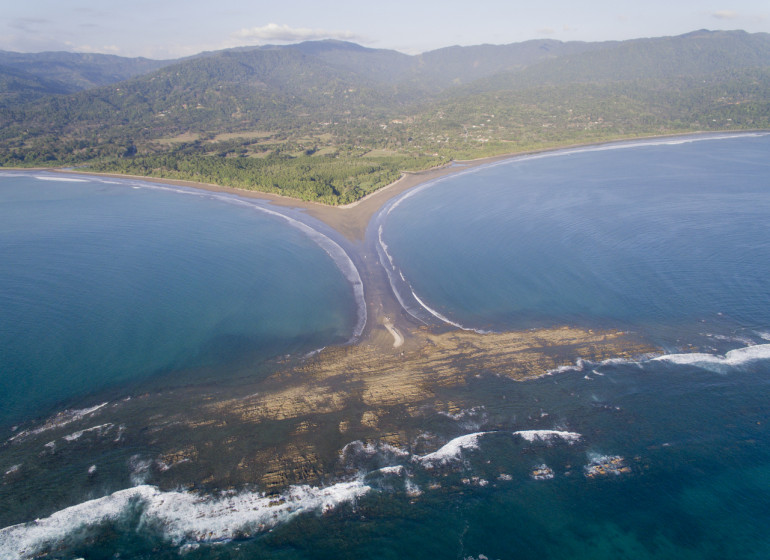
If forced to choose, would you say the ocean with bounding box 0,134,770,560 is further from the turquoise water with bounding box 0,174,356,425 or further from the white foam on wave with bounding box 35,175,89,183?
the white foam on wave with bounding box 35,175,89,183

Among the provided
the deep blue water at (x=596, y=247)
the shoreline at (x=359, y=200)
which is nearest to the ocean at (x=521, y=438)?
the deep blue water at (x=596, y=247)

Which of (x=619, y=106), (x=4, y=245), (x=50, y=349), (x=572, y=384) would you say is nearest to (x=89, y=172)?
(x=4, y=245)

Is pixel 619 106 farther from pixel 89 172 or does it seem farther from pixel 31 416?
pixel 31 416

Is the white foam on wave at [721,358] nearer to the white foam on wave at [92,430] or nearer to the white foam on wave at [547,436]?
the white foam on wave at [547,436]

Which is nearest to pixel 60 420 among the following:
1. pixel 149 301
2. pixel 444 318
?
pixel 149 301

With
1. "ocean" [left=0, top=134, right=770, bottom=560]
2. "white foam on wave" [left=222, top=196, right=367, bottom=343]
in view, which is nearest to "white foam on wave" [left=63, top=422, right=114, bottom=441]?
"ocean" [left=0, top=134, right=770, bottom=560]

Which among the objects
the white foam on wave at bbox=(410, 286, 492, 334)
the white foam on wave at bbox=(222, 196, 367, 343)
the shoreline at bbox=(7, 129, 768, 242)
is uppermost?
the shoreline at bbox=(7, 129, 768, 242)
